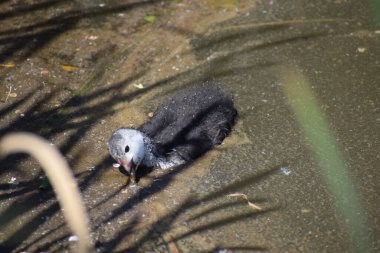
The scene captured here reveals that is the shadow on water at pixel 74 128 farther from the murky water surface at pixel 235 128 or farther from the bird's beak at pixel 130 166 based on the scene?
the bird's beak at pixel 130 166

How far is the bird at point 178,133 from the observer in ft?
16.3

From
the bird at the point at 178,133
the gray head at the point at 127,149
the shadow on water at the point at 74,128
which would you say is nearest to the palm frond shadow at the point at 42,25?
the shadow on water at the point at 74,128

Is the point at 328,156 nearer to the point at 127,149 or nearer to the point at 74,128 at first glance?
the point at 127,149

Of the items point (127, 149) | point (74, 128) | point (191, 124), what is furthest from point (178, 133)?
point (74, 128)

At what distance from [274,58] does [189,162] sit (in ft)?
5.85

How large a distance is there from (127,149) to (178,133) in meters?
0.54

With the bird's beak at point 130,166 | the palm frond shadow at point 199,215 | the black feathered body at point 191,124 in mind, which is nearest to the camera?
the palm frond shadow at point 199,215

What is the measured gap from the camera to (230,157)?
530cm

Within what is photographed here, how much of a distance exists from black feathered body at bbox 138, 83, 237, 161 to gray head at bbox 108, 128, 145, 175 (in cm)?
20

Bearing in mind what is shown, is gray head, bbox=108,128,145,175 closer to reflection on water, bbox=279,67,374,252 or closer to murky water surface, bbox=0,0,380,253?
murky water surface, bbox=0,0,380,253

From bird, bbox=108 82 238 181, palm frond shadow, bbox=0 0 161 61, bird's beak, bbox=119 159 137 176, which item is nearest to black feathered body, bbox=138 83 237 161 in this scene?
bird, bbox=108 82 238 181

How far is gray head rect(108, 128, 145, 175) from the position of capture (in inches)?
193

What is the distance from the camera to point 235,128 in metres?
5.59

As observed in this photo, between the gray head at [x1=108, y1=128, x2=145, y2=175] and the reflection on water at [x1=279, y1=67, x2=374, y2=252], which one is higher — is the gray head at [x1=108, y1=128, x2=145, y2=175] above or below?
above
